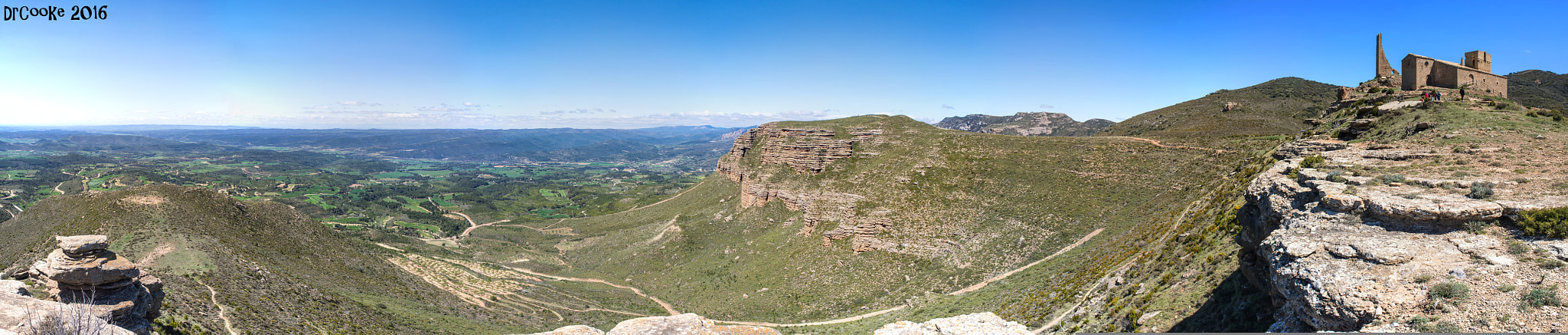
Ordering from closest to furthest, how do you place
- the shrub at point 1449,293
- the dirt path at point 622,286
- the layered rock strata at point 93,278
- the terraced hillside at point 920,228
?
the shrub at point 1449,293, the layered rock strata at point 93,278, the terraced hillside at point 920,228, the dirt path at point 622,286

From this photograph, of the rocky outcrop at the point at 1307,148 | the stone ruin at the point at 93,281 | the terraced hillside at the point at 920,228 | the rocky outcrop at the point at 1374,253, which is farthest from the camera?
the terraced hillside at the point at 920,228

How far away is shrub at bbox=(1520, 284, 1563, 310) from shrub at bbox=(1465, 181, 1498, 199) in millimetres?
4992

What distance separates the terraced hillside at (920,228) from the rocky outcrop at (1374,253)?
560 centimetres

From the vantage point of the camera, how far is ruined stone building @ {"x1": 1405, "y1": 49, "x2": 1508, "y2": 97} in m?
28.7

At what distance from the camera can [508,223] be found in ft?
350

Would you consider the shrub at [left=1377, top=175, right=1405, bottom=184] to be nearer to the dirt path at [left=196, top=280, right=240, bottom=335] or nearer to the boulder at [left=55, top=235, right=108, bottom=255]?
the boulder at [left=55, top=235, right=108, bottom=255]

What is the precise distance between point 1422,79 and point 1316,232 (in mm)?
30693

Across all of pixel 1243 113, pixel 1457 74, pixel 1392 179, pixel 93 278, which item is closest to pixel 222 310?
pixel 93 278

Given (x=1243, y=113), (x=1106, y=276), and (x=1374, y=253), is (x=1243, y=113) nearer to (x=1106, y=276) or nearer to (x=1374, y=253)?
(x=1106, y=276)

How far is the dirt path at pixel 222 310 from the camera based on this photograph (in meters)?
24.0

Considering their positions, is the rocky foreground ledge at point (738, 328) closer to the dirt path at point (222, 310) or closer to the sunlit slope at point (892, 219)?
the sunlit slope at point (892, 219)

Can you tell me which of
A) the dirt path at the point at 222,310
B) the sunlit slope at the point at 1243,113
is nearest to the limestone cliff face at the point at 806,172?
the dirt path at the point at 222,310

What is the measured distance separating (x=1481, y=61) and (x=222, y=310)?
68.2 m

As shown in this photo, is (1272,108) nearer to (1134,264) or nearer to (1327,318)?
(1134,264)
